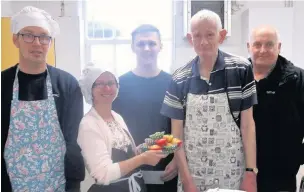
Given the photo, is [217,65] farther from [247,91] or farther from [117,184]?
[117,184]

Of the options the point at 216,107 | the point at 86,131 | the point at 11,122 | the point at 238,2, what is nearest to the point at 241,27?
the point at 238,2

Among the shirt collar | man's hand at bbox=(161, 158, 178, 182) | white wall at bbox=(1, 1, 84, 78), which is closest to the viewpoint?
the shirt collar

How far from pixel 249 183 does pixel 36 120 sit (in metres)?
0.96

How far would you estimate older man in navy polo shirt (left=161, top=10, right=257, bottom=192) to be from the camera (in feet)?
4.85

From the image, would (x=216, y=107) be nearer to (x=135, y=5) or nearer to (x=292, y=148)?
(x=292, y=148)

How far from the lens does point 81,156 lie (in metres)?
1.42

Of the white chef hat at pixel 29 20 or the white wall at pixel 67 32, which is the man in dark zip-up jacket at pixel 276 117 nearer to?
the white chef hat at pixel 29 20

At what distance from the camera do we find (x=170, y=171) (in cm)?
164

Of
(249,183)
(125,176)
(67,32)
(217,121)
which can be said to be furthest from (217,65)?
(67,32)

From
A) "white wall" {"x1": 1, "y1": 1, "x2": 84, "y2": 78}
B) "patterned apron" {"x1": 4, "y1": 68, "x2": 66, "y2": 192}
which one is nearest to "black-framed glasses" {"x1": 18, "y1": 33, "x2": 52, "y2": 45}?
"patterned apron" {"x1": 4, "y1": 68, "x2": 66, "y2": 192}

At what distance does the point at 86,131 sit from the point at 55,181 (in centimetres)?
27

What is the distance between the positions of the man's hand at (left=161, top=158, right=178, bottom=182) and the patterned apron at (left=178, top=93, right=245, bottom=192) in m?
0.15

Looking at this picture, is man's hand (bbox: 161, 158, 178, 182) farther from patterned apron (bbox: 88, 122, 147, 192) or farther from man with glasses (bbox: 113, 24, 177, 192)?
patterned apron (bbox: 88, 122, 147, 192)

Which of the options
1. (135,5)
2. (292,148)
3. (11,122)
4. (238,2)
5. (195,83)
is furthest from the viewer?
(135,5)
